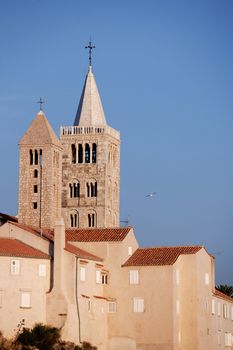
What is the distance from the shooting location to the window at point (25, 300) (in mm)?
84938

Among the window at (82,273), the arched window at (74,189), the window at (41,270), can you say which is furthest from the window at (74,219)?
the window at (41,270)

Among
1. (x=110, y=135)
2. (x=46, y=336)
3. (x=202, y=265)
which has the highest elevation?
(x=110, y=135)

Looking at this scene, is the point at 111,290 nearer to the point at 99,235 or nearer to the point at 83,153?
the point at 99,235

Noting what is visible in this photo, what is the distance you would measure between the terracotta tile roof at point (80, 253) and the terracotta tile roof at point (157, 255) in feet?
8.70

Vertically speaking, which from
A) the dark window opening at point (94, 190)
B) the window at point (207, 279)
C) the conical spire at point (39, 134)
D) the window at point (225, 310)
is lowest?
the window at point (225, 310)

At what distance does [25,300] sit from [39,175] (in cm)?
4194

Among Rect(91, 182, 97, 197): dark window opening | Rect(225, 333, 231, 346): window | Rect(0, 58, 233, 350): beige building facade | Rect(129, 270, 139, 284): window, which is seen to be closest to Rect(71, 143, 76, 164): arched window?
Rect(91, 182, 97, 197): dark window opening

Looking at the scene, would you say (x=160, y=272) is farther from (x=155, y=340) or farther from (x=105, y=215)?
(x=105, y=215)

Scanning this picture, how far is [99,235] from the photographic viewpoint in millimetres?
95188

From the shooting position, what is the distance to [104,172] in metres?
134

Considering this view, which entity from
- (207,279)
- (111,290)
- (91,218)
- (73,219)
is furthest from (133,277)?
(73,219)

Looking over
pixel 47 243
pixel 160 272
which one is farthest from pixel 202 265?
pixel 47 243

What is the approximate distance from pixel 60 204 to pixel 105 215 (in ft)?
19.9

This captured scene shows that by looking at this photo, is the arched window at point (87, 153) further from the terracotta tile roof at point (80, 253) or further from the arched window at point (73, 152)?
the terracotta tile roof at point (80, 253)
